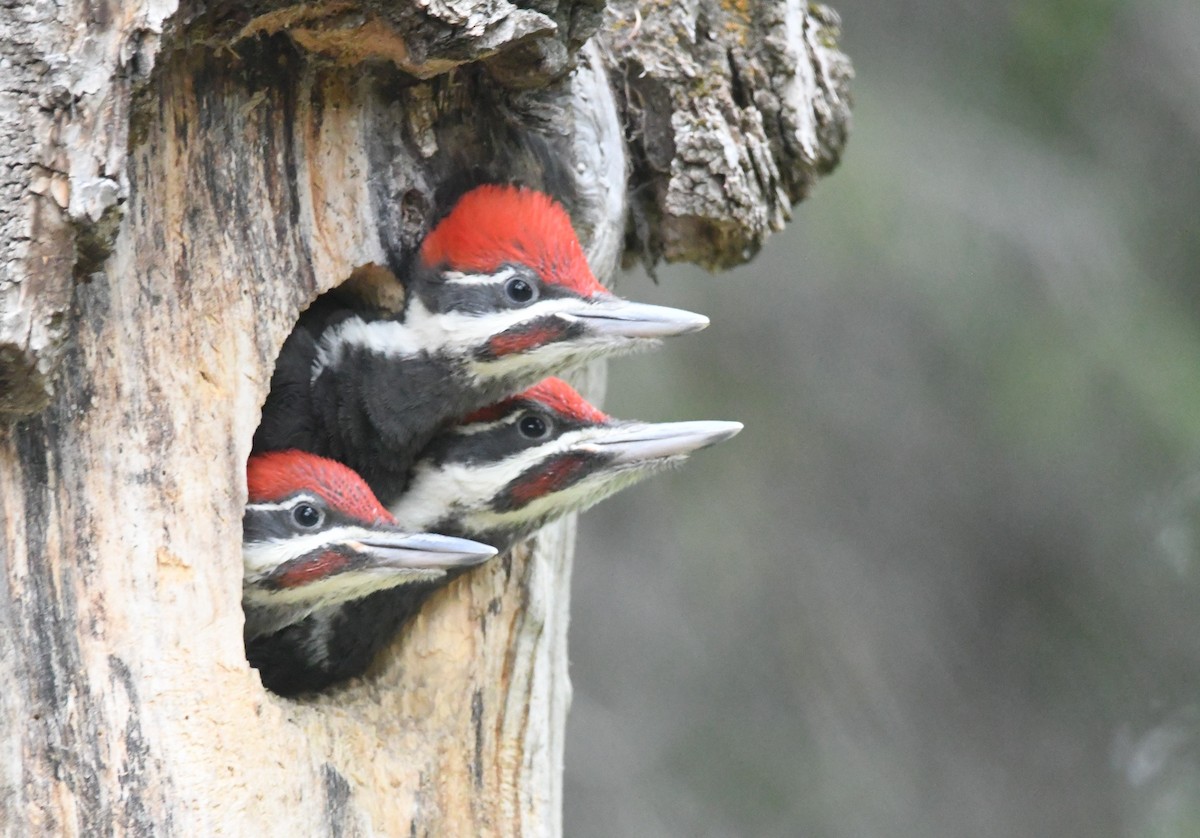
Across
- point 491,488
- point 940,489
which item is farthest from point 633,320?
point 940,489

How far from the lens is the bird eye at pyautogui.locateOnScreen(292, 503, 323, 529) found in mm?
2707

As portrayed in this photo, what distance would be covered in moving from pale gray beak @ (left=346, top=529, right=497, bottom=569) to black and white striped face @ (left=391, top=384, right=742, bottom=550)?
0.25m

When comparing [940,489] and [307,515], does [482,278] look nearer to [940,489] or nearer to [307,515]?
[307,515]

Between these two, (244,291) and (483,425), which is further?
(483,425)

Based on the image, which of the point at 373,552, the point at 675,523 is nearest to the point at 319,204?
the point at 373,552

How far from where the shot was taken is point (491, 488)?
291cm

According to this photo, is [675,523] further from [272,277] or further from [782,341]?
[272,277]

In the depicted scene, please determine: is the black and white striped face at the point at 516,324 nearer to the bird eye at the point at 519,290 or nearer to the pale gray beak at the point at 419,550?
the bird eye at the point at 519,290

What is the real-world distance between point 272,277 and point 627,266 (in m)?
1.17

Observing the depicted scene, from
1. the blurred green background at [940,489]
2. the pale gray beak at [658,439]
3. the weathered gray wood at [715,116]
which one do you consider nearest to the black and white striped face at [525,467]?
the pale gray beak at [658,439]

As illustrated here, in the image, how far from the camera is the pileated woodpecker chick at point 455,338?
2.78 metres

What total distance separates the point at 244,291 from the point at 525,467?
65cm

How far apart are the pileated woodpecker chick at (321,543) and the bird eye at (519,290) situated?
17.7 inches

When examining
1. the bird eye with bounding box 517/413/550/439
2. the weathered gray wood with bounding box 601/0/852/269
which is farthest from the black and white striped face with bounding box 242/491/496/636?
the weathered gray wood with bounding box 601/0/852/269
